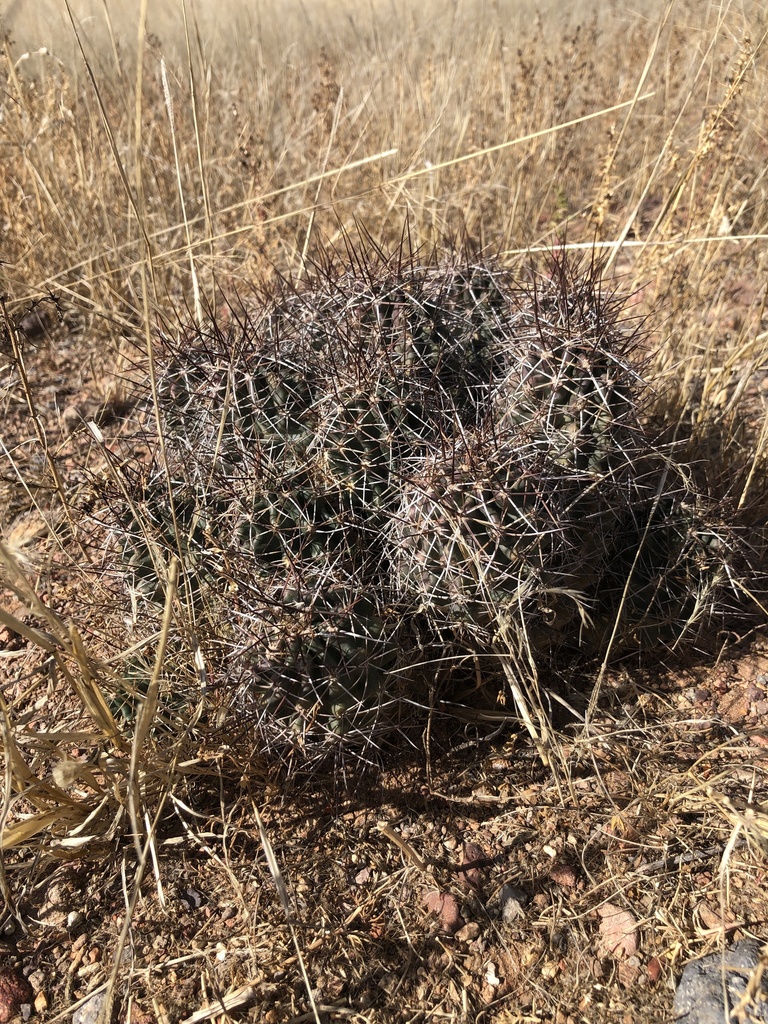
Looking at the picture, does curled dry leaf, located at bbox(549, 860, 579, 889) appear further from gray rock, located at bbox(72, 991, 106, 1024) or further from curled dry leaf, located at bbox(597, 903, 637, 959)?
gray rock, located at bbox(72, 991, 106, 1024)

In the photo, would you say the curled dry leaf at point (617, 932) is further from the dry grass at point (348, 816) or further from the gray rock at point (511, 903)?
the gray rock at point (511, 903)

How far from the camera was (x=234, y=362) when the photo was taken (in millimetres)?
2049

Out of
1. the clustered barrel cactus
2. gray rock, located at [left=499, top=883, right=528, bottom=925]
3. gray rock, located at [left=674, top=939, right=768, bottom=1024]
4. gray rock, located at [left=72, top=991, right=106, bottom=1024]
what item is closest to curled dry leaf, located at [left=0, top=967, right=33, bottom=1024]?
gray rock, located at [left=72, top=991, right=106, bottom=1024]

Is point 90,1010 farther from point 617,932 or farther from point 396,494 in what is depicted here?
point 396,494

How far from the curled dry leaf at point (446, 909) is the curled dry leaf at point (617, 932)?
355mm

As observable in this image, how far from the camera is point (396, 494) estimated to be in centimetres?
199

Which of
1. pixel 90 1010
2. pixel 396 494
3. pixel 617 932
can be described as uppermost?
pixel 396 494

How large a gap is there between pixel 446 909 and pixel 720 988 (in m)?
0.64

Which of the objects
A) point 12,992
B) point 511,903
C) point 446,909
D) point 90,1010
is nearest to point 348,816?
point 446,909

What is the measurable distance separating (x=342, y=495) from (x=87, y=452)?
5.52 ft

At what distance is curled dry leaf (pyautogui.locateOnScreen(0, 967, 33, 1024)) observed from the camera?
1.66 meters

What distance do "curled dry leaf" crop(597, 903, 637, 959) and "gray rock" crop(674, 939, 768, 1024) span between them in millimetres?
132

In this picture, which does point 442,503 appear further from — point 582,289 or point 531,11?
point 531,11

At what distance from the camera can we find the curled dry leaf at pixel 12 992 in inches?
65.3
